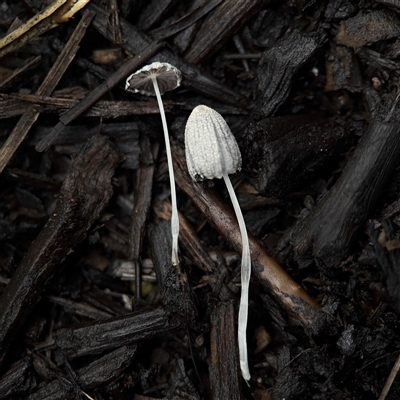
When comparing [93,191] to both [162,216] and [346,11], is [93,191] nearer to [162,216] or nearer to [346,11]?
[162,216]

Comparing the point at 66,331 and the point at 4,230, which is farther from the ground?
the point at 4,230

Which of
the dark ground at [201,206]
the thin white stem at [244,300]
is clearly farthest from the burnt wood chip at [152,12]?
the thin white stem at [244,300]

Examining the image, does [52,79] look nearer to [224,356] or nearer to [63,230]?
[63,230]

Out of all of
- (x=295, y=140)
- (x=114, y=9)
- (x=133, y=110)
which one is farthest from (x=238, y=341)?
(x=114, y=9)

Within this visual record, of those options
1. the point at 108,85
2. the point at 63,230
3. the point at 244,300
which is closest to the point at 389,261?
the point at 244,300

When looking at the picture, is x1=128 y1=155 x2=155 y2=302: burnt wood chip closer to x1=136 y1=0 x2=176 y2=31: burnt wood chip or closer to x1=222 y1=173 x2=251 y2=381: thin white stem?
x1=222 y1=173 x2=251 y2=381: thin white stem

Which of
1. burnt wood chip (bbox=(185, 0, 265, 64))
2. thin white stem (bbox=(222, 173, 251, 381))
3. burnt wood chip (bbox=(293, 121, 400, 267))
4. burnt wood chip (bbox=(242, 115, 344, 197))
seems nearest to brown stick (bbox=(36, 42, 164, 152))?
burnt wood chip (bbox=(185, 0, 265, 64))

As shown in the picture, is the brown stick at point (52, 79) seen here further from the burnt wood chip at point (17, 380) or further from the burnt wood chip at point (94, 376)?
the burnt wood chip at point (94, 376)
